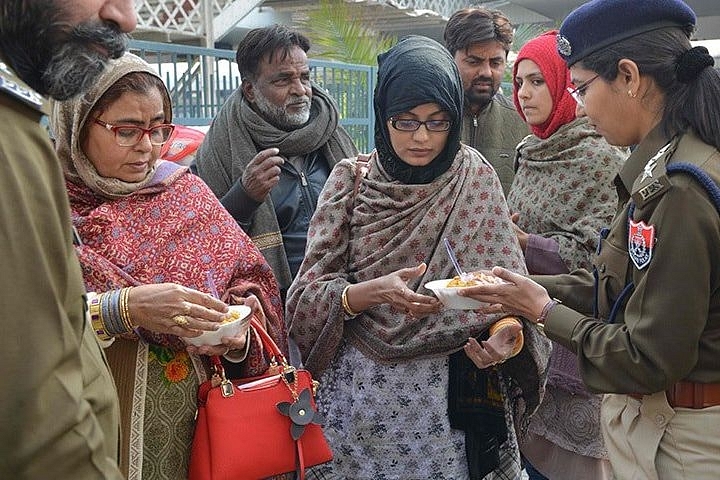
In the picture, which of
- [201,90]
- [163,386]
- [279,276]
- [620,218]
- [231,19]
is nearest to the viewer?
[620,218]

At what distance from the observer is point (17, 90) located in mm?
1156

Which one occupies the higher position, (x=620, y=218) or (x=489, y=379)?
(x=620, y=218)

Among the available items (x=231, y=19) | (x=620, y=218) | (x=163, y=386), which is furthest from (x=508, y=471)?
(x=231, y=19)

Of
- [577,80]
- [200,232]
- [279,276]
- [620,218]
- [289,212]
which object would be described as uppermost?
[577,80]

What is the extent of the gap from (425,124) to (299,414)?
1.01m

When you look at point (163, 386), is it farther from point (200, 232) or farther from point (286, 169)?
point (286, 169)

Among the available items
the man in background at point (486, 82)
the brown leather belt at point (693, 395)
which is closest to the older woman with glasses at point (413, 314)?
the brown leather belt at point (693, 395)

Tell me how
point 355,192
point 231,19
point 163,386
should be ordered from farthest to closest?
1. point 231,19
2. point 355,192
3. point 163,386

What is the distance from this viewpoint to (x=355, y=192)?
8.73ft

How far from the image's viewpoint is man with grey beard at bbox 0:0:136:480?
1103mm

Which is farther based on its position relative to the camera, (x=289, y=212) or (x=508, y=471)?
(x=289, y=212)

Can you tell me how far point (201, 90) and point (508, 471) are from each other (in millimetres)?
3466

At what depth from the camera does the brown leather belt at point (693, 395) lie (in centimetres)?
191

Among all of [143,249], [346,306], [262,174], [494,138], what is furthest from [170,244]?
[494,138]
